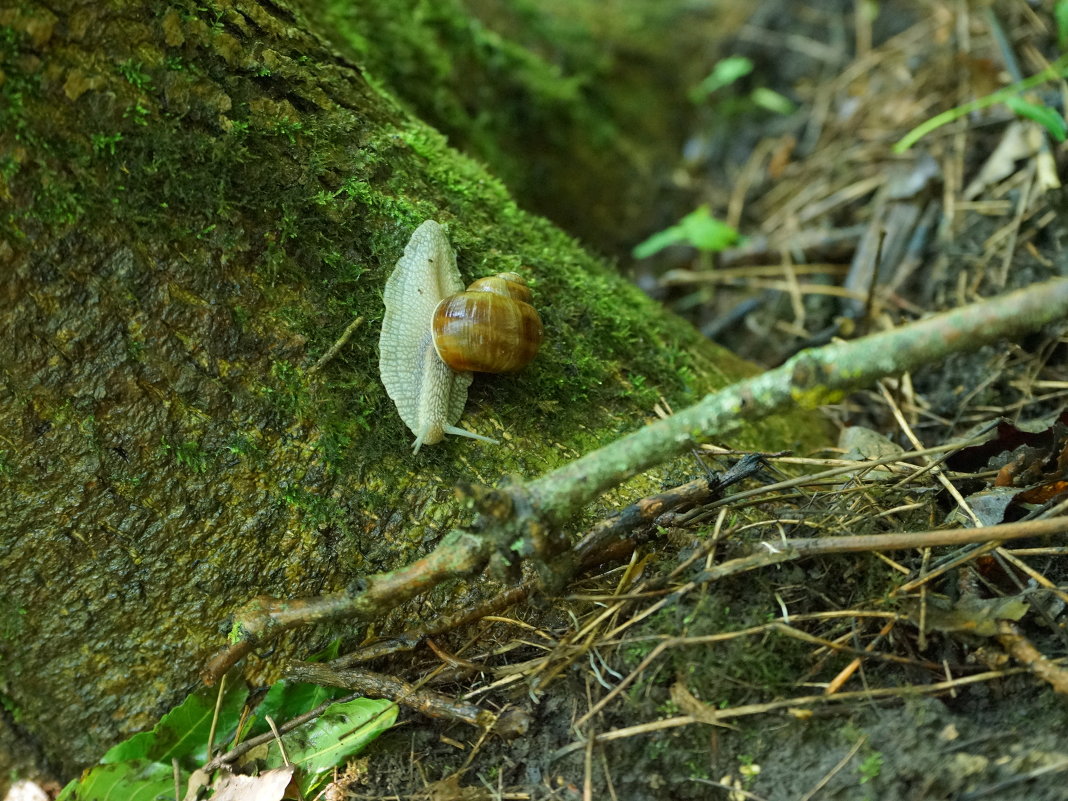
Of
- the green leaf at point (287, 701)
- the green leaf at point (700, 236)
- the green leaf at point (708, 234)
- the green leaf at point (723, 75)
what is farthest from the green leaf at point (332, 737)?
the green leaf at point (723, 75)

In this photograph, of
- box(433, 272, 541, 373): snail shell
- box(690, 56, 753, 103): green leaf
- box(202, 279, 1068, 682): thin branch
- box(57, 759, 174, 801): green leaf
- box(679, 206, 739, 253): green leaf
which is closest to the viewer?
box(202, 279, 1068, 682): thin branch

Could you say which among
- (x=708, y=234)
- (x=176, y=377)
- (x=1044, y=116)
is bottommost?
(x=708, y=234)

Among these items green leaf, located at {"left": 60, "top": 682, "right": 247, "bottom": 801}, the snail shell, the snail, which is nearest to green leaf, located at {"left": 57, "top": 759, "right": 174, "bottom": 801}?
green leaf, located at {"left": 60, "top": 682, "right": 247, "bottom": 801}

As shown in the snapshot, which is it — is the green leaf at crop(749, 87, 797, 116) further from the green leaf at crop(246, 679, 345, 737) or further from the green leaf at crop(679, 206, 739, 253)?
the green leaf at crop(246, 679, 345, 737)

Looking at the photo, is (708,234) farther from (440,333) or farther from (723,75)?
(440,333)

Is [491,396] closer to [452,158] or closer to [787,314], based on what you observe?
[452,158]

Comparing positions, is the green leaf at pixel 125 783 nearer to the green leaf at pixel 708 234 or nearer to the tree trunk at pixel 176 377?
the tree trunk at pixel 176 377

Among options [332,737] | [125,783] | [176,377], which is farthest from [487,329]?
[125,783]
